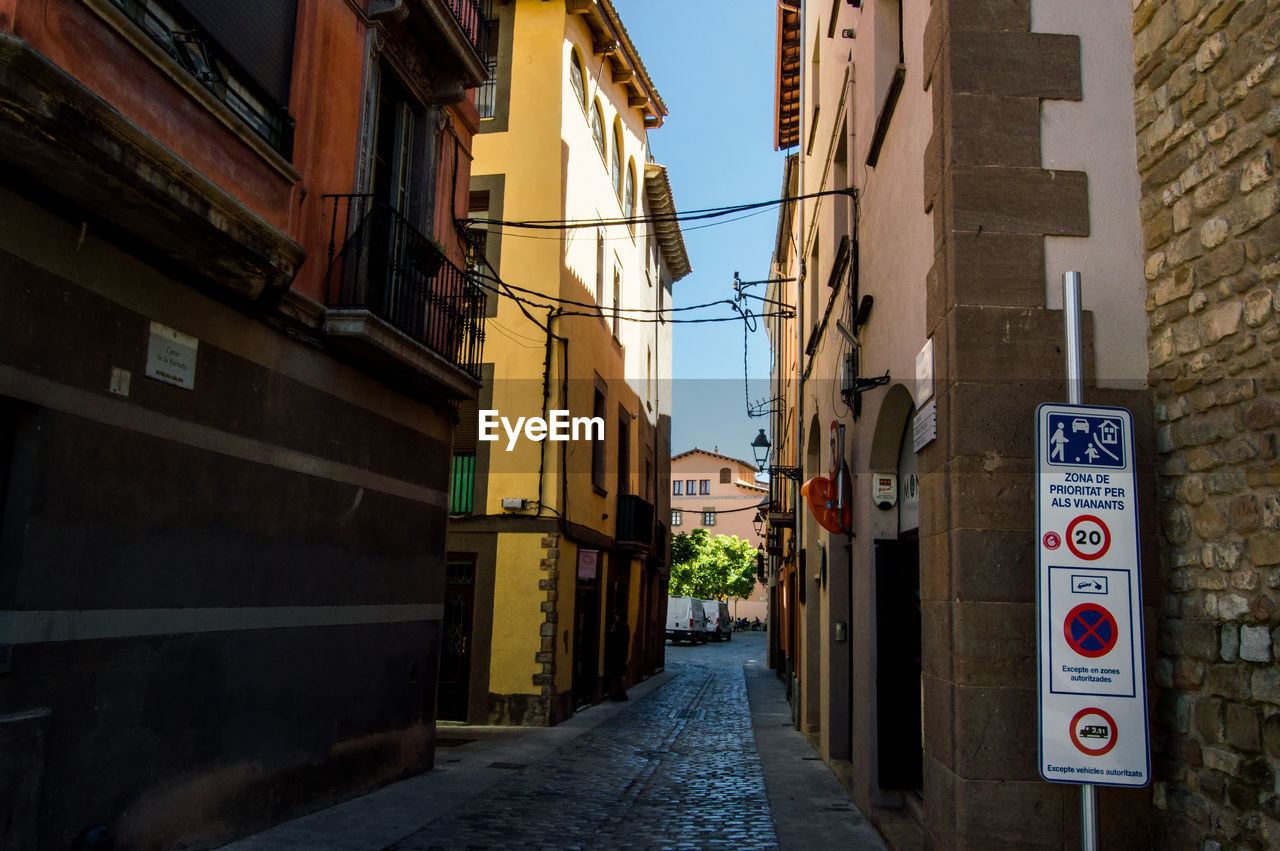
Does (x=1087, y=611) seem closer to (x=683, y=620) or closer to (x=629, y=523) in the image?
(x=629, y=523)

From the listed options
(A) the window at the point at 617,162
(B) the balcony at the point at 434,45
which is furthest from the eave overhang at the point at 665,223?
(B) the balcony at the point at 434,45

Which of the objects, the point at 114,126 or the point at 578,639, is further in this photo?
the point at 578,639

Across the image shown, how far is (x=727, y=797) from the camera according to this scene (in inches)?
372

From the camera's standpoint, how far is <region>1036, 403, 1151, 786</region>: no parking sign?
13.6 feet

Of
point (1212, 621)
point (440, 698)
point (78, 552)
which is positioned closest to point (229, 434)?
point (78, 552)

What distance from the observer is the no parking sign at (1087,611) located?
414 cm

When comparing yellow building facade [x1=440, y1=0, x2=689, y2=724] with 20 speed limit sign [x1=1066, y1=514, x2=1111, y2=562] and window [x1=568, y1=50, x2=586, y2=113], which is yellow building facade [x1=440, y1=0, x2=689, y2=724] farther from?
20 speed limit sign [x1=1066, y1=514, x2=1111, y2=562]

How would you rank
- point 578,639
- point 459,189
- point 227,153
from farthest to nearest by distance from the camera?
point 578,639 < point 459,189 < point 227,153

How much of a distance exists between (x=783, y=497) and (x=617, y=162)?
30.8 feet

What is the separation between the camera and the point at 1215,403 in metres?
4.82

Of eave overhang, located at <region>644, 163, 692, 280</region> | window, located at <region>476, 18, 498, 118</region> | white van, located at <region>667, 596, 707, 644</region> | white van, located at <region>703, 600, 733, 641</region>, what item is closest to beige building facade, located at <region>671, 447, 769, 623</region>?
white van, located at <region>703, 600, 733, 641</region>

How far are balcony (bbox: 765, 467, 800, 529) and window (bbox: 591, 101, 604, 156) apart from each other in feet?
23.7

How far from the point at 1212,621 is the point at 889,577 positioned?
3537 millimetres

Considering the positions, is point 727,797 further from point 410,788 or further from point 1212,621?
point 1212,621
